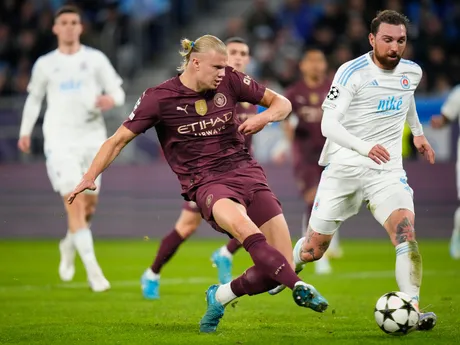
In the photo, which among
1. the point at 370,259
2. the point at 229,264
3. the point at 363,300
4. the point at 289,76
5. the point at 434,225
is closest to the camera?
the point at 363,300

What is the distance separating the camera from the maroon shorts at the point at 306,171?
15203mm

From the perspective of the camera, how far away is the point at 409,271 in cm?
798

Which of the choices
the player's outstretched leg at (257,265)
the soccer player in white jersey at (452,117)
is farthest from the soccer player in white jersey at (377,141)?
the soccer player in white jersey at (452,117)

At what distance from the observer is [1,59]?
23984 mm

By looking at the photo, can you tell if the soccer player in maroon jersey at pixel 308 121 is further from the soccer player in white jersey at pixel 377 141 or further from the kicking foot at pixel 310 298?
the kicking foot at pixel 310 298

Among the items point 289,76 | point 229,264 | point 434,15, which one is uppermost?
point 434,15

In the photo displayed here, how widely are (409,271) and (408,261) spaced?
0.25 feet

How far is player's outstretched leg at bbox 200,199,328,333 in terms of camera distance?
23.6 feet

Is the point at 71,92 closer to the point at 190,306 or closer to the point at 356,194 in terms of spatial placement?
the point at 190,306

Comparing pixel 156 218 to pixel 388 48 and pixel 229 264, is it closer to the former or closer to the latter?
pixel 229 264

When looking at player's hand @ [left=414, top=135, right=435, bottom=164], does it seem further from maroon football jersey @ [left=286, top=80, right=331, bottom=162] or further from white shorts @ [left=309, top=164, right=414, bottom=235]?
maroon football jersey @ [left=286, top=80, right=331, bottom=162]

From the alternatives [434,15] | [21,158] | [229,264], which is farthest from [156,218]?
[229,264]

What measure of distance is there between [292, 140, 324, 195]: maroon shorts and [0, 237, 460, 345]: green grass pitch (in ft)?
4.02

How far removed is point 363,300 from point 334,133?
9.78ft
